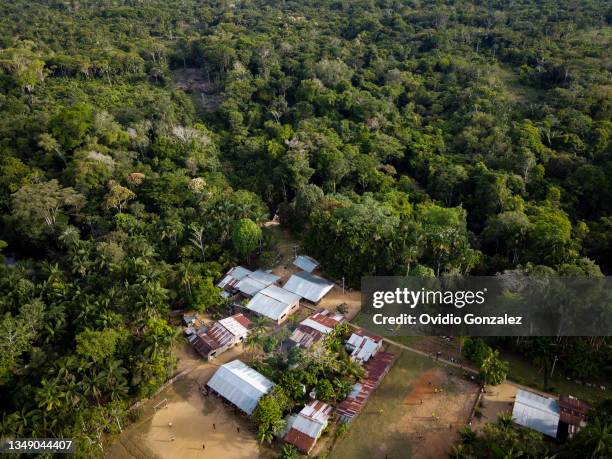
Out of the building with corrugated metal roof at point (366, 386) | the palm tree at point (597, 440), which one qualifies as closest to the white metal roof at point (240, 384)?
the building with corrugated metal roof at point (366, 386)

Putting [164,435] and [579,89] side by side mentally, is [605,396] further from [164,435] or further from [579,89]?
[579,89]

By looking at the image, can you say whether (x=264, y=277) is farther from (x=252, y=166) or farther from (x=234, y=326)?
(x=252, y=166)

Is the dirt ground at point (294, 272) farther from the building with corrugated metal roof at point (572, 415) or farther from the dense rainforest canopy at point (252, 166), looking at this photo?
the building with corrugated metal roof at point (572, 415)

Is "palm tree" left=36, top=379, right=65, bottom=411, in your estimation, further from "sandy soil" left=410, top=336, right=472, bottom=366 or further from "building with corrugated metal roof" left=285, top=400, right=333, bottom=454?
"sandy soil" left=410, top=336, right=472, bottom=366

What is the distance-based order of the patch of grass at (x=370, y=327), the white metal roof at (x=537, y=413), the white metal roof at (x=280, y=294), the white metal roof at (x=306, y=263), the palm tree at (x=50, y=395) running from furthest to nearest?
the white metal roof at (x=306, y=263), the white metal roof at (x=280, y=294), the patch of grass at (x=370, y=327), the palm tree at (x=50, y=395), the white metal roof at (x=537, y=413)

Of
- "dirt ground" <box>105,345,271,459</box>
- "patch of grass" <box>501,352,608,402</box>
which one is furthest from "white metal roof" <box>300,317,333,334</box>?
"patch of grass" <box>501,352,608,402</box>

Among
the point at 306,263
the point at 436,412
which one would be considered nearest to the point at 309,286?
the point at 306,263
